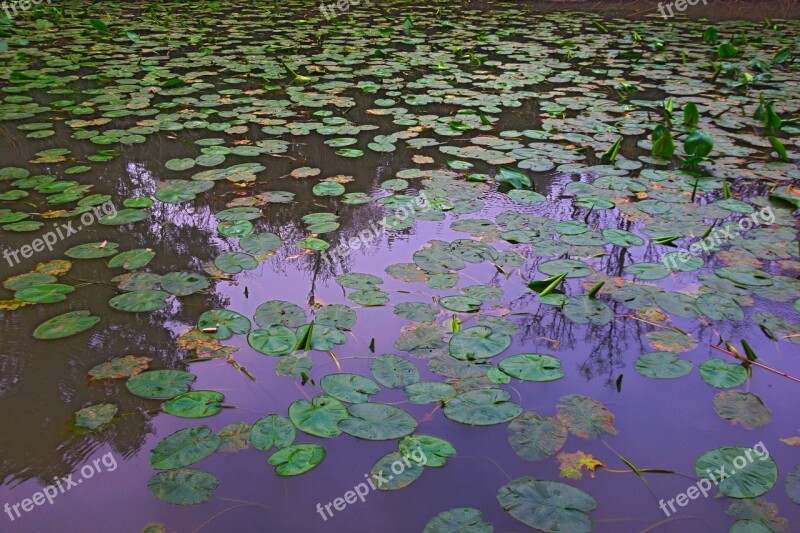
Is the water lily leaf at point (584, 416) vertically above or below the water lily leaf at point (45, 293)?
below

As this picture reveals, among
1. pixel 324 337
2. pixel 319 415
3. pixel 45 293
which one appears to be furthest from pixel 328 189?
pixel 319 415

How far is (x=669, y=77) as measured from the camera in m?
5.17

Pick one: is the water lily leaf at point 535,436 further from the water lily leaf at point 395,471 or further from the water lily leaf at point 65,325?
the water lily leaf at point 65,325

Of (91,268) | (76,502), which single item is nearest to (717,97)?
(91,268)

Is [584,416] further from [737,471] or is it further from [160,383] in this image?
[160,383]

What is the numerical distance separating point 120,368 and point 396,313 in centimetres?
92

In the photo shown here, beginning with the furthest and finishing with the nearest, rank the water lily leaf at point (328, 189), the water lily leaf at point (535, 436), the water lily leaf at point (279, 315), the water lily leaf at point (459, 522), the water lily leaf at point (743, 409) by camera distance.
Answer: the water lily leaf at point (328, 189)
the water lily leaf at point (279, 315)
the water lily leaf at point (743, 409)
the water lily leaf at point (535, 436)
the water lily leaf at point (459, 522)

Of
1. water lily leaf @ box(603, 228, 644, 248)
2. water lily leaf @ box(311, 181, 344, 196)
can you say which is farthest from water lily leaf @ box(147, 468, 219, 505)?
water lily leaf @ box(603, 228, 644, 248)

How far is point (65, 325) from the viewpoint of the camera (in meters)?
1.96

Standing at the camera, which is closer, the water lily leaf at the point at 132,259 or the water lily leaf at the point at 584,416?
the water lily leaf at the point at 584,416

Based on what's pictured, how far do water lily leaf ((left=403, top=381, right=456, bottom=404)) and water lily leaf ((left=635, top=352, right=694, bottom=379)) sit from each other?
63 centimetres

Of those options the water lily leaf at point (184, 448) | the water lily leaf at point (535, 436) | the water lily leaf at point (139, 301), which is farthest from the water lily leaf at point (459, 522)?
the water lily leaf at point (139, 301)

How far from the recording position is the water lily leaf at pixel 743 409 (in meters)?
1.63

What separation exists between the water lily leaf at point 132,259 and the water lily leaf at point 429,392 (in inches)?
50.7
